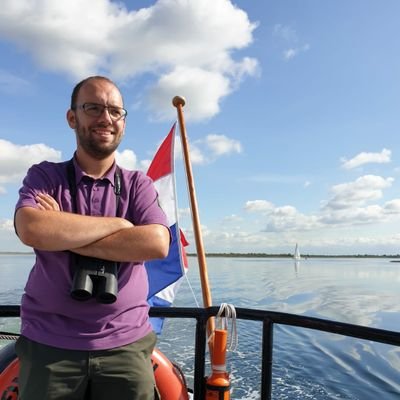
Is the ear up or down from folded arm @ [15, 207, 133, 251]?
up

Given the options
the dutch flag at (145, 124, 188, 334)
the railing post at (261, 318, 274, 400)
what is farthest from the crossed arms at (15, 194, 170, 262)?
the dutch flag at (145, 124, 188, 334)

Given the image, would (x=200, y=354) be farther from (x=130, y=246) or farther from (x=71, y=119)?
(x=71, y=119)

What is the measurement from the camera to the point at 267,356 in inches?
89.6

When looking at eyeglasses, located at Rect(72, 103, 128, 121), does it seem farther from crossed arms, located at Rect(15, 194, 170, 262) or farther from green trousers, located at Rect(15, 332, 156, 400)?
green trousers, located at Rect(15, 332, 156, 400)

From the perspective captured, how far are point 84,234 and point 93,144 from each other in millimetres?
422

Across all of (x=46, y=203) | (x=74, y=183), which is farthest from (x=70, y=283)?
(x=74, y=183)

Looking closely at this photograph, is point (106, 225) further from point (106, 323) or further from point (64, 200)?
point (106, 323)

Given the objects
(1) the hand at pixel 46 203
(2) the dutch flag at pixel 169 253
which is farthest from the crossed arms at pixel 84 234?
(2) the dutch flag at pixel 169 253

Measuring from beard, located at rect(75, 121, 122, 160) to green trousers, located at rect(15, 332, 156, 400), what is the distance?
785mm

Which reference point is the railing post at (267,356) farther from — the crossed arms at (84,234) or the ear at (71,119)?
the ear at (71,119)

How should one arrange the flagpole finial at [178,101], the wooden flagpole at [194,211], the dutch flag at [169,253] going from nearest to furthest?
the wooden flagpole at [194,211] < the flagpole finial at [178,101] < the dutch flag at [169,253]

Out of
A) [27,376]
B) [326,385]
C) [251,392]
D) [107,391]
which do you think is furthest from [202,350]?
[326,385]

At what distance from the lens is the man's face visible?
1855mm

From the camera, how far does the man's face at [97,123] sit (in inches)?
73.0
